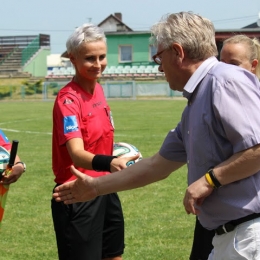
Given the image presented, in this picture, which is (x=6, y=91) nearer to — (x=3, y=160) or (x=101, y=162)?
(x=3, y=160)

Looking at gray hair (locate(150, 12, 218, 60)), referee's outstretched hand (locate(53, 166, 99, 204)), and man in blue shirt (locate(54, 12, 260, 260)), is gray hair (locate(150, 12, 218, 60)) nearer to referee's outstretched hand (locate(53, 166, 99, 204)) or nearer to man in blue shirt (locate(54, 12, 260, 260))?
man in blue shirt (locate(54, 12, 260, 260))

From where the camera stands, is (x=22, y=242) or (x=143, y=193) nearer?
(x=22, y=242)

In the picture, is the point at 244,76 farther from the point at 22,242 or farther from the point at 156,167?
the point at 22,242

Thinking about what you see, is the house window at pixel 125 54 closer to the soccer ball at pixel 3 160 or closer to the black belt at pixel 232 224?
the soccer ball at pixel 3 160

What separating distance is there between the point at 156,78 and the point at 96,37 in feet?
199

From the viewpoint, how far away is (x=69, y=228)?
209 inches

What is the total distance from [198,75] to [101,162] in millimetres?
1376

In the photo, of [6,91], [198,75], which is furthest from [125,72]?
[198,75]

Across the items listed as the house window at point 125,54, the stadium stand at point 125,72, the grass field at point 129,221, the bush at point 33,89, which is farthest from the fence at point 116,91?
the grass field at point 129,221

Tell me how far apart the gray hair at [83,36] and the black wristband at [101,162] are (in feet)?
3.05

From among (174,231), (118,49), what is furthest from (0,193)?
(118,49)

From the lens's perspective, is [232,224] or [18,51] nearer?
[232,224]

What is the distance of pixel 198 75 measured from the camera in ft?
Result: 12.2

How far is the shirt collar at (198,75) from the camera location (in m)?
3.71
